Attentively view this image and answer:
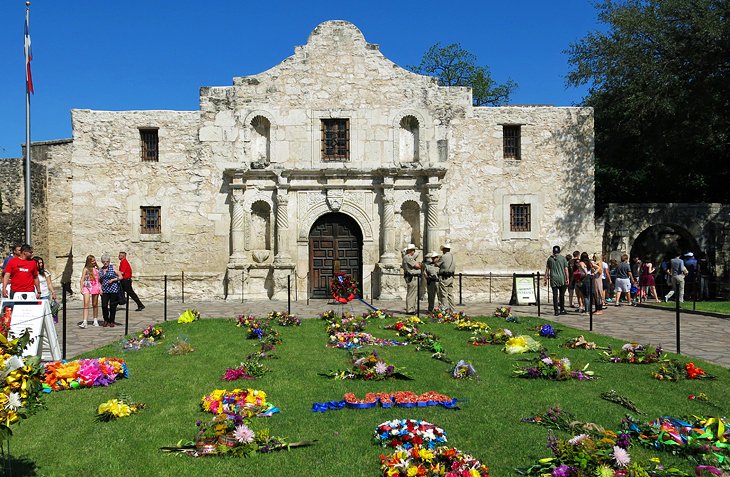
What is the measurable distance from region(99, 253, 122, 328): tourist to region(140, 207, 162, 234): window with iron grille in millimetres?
5900

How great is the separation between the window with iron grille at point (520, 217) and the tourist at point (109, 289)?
1188 centimetres

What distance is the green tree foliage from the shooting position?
63.4 ft

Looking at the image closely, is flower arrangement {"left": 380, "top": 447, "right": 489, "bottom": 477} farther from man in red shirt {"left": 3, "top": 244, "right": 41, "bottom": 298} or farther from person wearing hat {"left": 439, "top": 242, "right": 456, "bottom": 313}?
person wearing hat {"left": 439, "top": 242, "right": 456, "bottom": 313}

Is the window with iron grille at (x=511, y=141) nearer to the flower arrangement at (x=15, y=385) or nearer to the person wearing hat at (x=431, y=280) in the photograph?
the person wearing hat at (x=431, y=280)

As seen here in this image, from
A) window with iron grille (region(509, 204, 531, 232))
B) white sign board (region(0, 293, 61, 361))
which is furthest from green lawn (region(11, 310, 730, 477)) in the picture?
window with iron grille (region(509, 204, 531, 232))

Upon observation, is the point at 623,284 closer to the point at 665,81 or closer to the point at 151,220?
the point at 665,81

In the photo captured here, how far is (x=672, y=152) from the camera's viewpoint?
22094mm

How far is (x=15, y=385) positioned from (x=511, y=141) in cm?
1748

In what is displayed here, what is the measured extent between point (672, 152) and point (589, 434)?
2025cm

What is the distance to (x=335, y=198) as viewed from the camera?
1861cm

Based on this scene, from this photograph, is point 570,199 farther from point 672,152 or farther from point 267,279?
point 267,279

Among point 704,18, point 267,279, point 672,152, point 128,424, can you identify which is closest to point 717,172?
point 672,152

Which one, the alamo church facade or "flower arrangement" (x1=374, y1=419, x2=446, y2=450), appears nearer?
"flower arrangement" (x1=374, y1=419, x2=446, y2=450)

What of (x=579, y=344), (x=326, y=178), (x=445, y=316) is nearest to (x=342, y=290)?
(x=445, y=316)
